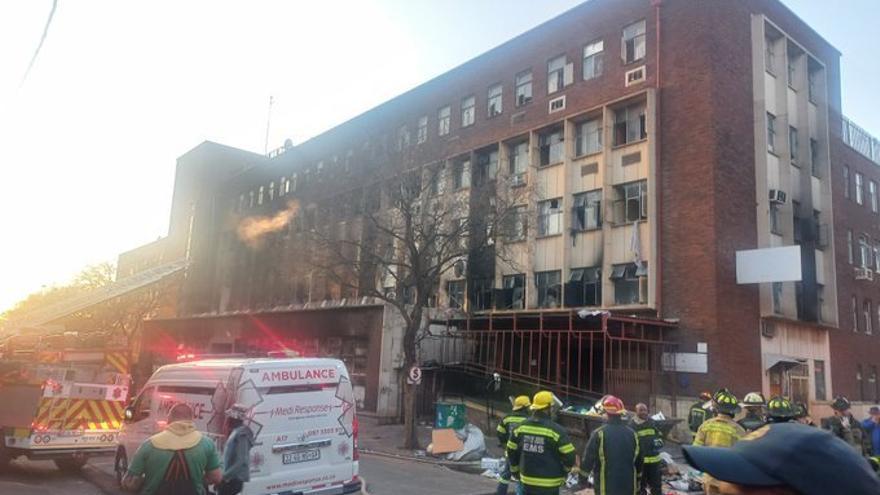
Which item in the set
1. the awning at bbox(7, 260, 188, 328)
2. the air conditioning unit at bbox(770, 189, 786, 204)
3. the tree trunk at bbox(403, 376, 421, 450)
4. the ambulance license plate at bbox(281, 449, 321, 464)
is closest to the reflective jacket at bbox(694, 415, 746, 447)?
the ambulance license plate at bbox(281, 449, 321, 464)

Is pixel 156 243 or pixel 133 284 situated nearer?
pixel 133 284

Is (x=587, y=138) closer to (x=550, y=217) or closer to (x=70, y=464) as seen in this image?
(x=550, y=217)

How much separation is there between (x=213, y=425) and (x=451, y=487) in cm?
583

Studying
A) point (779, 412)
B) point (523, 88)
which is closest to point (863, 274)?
point (523, 88)

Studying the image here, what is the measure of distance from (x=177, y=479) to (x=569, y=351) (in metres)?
20.9

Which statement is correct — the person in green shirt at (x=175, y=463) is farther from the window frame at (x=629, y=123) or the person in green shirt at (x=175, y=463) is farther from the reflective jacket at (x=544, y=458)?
the window frame at (x=629, y=123)

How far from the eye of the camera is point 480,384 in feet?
83.7

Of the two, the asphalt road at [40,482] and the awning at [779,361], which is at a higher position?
the awning at [779,361]

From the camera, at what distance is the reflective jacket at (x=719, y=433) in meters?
7.16

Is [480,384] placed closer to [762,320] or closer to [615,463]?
[762,320]

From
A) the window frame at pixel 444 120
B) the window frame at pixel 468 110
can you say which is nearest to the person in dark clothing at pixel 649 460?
the window frame at pixel 468 110

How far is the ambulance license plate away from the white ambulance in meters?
0.01

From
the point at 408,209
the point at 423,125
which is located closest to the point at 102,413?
the point at 408,209

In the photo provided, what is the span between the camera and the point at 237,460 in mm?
7715
